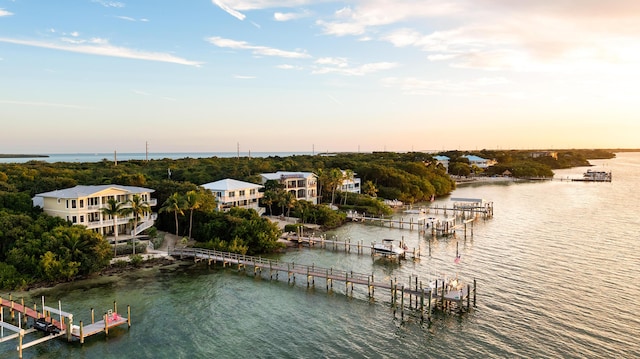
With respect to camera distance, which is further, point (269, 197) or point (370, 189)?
point (370, 189)

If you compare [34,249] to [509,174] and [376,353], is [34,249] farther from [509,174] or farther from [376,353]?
[509,174]

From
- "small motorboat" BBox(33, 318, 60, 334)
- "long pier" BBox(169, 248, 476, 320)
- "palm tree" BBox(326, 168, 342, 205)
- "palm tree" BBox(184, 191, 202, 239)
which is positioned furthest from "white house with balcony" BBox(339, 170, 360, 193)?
"small motorboat" BBox(33, 318, 60, 334)

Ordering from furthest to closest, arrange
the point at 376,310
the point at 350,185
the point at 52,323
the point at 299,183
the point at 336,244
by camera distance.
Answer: the point at 350,185, the point at 299,183, the point at 336,244, the point at 376,310, the point at 52,323

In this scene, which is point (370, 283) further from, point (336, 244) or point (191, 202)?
point (191, 202)

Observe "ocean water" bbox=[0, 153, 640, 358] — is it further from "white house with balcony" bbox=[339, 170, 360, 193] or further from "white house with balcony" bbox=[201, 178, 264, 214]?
"white house with balcony" bbox=[339, 170, 360, 193]

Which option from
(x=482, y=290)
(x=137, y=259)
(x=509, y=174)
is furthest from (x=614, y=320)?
(x=509, y=174)

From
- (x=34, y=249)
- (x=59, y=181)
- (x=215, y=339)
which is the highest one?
(x=59, y=181)

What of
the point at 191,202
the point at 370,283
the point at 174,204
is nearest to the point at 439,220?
the point at 370,283
